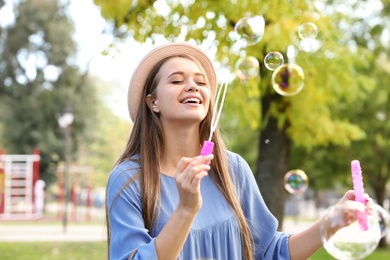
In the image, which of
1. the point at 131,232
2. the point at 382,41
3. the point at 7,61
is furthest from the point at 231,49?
the point at 7,61

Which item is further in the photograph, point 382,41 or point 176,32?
point 382,41

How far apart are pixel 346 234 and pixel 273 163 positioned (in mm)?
5785

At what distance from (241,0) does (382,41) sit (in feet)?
30.9

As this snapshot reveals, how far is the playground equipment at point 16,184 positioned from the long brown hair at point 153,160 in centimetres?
1902

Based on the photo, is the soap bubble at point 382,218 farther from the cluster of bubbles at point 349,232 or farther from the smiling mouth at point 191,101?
the smiling mouth at point 191,101

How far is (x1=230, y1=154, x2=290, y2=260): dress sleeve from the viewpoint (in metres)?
2.58

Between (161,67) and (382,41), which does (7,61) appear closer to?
(382,41)

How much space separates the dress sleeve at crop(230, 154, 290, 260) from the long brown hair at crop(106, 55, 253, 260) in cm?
6

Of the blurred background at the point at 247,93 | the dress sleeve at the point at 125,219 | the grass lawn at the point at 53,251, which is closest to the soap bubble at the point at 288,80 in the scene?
the blurred background at the point at 247,93

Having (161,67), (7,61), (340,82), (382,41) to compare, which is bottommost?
(161,67)

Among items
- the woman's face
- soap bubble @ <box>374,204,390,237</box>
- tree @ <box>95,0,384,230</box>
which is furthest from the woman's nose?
tree @ <box>95,0,384,230</box>

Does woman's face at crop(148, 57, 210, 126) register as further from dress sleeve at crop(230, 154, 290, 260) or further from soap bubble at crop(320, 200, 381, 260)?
soap bubble at crop(320, 200, 381, 260)

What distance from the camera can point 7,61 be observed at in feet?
99.3

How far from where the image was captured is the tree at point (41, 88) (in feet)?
95.2
